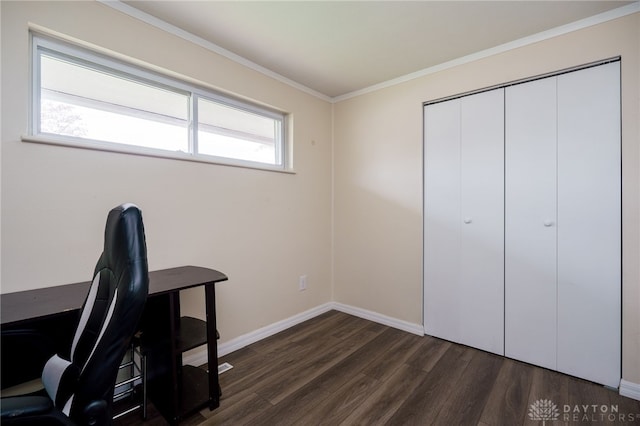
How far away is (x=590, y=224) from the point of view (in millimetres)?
1942

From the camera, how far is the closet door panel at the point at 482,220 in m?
2.30

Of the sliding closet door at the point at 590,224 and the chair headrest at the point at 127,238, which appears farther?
the sliding closet door at the point at 590,224

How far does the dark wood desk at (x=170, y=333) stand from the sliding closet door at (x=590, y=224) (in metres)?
2.38

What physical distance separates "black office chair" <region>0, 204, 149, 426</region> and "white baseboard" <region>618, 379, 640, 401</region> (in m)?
2.73

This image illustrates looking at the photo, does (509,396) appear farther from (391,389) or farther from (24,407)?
(24,407)

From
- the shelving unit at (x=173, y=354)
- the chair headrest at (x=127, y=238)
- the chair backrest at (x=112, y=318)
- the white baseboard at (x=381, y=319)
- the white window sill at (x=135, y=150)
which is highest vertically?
the white window sill at (x=135, y=150)

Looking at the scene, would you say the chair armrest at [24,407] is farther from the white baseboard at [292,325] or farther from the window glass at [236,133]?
the window glass at [236,133]

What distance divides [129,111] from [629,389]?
3.65 metres

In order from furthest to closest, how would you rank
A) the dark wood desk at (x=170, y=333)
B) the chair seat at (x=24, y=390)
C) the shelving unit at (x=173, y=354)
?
the shelving unit at (x=173, y=354) → the dark wood desk at (x=170, y=333) → the chair seat at (x=24, y=390)

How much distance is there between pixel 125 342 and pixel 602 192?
2725 mm

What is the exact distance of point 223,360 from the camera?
223 centimetres

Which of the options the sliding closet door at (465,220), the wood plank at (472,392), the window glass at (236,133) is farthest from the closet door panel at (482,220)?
the window glass at (236,133)

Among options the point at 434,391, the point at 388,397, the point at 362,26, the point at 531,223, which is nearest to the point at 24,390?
the point at 388,397

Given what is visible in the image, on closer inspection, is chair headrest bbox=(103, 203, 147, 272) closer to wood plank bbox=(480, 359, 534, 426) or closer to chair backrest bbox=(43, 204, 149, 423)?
chair backrest bbox=(43, 204, 149, 423)
